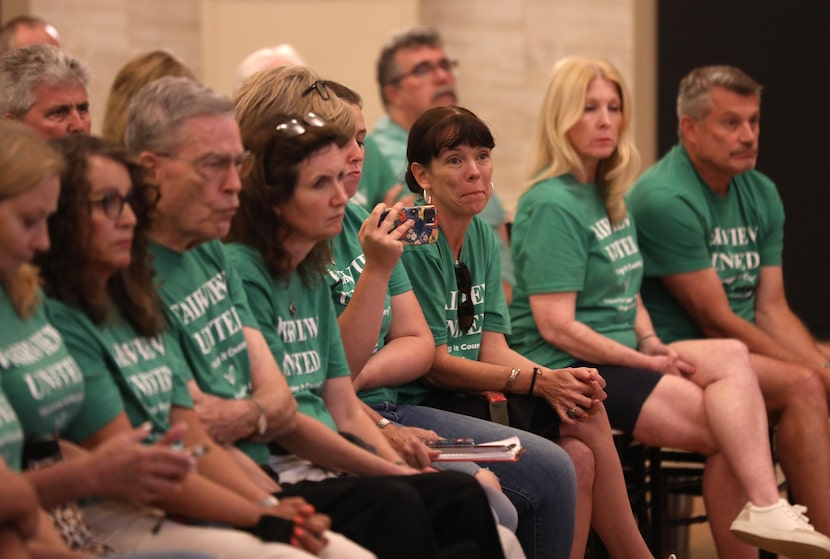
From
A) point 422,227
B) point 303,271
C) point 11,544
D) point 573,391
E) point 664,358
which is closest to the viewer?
point 11,544

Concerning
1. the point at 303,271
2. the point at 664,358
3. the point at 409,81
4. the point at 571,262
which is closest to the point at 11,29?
the point at 409,81

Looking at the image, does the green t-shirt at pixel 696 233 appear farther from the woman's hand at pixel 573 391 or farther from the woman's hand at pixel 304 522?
the woman's hand at pixel 304 522

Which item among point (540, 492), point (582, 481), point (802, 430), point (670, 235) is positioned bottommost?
point (802, 430)

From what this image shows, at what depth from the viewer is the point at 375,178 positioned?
4.91 meters

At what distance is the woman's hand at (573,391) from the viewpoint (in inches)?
146

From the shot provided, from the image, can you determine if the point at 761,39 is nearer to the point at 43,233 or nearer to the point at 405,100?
the point at 405,100

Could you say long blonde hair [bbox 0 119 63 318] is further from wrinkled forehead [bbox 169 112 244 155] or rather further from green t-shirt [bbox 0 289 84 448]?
wrinkled forehead [bbox 169 112 244 155]

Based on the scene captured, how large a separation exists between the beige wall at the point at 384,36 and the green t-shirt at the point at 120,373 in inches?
169

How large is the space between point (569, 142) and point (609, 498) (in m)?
1.22

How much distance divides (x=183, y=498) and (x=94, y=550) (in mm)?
183

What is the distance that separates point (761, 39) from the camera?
7121 mm

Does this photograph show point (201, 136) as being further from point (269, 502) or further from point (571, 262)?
point (571, 262)

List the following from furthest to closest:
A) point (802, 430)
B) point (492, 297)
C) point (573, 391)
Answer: point (802, 430) → point (492, 297) → point (573, 391)

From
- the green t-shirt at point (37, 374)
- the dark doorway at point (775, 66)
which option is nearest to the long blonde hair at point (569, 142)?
the green t-shirt at point (37, 374)
